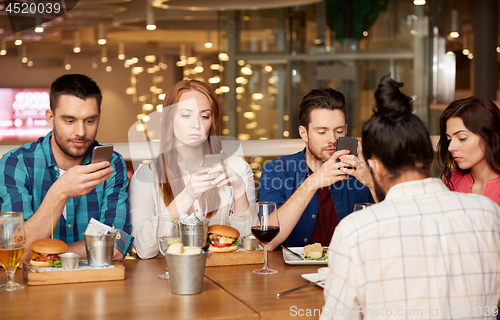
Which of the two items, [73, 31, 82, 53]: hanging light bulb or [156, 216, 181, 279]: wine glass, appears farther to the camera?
[73, 31, 82, 53]: hanging light bulb

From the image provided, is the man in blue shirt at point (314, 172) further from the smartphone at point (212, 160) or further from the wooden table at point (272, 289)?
the wooden table at point (272, 289)

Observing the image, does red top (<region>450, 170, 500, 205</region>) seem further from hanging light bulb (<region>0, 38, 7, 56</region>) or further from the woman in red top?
hanging light bulb (<region>0, 38, 7, 56</region>)

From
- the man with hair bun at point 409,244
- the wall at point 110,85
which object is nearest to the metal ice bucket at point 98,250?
the man with hair bun at point 409,244

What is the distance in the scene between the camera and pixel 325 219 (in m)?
2.26

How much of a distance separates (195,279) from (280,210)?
2.56 ft

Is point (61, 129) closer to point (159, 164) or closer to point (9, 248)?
point (159, 164)

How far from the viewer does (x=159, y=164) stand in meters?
2.16

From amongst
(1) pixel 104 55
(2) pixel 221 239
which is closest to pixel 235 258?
(2) pixel 221 239

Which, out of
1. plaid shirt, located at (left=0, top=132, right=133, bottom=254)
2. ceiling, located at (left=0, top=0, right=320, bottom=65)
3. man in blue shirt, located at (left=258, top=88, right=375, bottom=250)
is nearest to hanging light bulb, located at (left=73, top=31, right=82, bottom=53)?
ceiling, located at (left=0, top=0, right=320, bottom=65)

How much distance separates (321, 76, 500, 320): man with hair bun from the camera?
1025 mm

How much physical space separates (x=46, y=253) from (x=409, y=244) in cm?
98

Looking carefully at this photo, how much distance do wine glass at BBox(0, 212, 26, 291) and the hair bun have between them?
3.18ft

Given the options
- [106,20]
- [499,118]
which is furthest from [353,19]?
[499,118]

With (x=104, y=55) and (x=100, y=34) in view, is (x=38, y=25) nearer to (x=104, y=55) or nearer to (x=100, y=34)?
(x=100, y=34)
